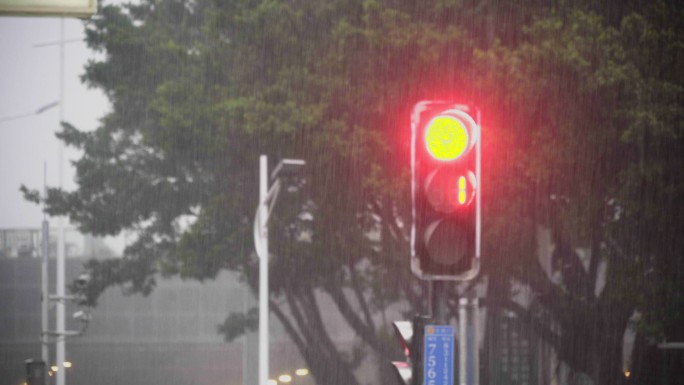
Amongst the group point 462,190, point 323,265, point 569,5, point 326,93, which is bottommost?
point 323,265

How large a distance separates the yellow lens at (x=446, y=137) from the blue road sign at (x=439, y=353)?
2.90ft

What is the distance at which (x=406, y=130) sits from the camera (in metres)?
19.9

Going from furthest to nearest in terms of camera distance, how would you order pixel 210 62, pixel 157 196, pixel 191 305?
pixel 191 305
pixel 157 196
pixel 210 62

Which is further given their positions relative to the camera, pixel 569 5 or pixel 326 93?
pixel 326 93

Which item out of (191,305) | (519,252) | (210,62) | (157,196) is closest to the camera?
(519,252)

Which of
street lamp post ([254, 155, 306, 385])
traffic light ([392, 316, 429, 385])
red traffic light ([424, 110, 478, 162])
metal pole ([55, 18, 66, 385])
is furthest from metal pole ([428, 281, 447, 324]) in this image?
metal pole ([55, 18, 66, 385])

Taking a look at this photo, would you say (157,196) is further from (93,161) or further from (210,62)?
(210,62)

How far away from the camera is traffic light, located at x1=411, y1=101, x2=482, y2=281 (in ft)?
20.3

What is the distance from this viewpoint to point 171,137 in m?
24.0

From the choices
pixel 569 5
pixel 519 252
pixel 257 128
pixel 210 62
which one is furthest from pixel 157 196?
pixel 569 5

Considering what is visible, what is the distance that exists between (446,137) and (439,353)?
110cm

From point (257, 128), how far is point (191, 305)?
40.3 metres

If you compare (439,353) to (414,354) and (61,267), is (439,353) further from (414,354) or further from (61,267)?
(61,267)

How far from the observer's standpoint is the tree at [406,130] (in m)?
18.4
